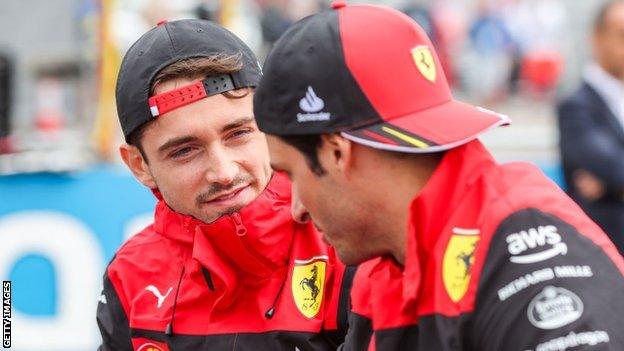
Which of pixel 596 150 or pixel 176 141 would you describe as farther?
pixel 596 150

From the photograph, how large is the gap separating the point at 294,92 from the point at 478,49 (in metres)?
13.0

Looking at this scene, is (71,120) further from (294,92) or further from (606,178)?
(294,92)

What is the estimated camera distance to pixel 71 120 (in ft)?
33.0

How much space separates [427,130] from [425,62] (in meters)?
0.16

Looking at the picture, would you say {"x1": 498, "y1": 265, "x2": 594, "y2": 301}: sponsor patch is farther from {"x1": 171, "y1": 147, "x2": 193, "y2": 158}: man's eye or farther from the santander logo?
{"x1": 171, "y1": 147, "x2": 193, "y2": 158}: man's eye

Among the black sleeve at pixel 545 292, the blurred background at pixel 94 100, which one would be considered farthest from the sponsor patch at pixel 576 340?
the blurred background at pixel 94 100

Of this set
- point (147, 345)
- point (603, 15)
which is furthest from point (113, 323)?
point (603, 15)

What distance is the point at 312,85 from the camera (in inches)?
89.7

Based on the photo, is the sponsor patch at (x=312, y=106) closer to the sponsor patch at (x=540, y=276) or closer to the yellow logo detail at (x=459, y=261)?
the yellow logo detail at (x=459, y=261)

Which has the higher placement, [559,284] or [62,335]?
[559,284]

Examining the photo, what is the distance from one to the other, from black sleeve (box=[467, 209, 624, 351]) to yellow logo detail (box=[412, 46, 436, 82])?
0.34 m

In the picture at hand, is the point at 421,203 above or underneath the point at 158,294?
above

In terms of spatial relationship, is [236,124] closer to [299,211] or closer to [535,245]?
[299,211]

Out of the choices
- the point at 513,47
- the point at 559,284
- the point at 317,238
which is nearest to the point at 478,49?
the point at 513,47
